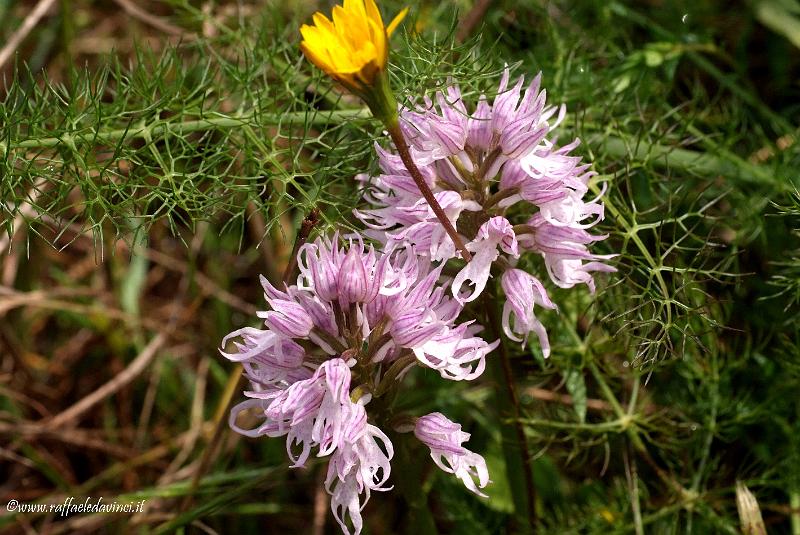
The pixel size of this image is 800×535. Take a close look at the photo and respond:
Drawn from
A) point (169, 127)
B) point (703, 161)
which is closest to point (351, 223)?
point (169, 127)

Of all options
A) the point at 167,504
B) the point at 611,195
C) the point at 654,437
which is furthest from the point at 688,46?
the point at 167,504

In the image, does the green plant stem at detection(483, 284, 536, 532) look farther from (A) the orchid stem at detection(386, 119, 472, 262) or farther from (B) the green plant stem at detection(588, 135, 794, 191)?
(B) the green plant stem at detection(588, 135, 794, 191)

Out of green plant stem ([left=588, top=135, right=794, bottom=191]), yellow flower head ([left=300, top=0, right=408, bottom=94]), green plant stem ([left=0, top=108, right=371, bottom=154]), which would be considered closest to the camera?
yellow flower head ([left=300, top=0, right=408, bottom=94])

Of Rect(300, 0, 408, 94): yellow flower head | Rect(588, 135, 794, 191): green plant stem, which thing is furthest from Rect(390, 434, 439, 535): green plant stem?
Rect(588, 135, 794, 191): green plant stem

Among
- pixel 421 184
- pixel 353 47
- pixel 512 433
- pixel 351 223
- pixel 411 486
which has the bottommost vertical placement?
pixel 512 433

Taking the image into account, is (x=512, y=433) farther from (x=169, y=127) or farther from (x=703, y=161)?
(x=169, y=127)

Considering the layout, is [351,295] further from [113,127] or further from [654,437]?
[654,437]

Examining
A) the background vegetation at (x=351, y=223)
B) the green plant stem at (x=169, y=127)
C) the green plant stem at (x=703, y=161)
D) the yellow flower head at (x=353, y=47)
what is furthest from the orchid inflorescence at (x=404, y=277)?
the green plant stem at (x=703, y=161)
